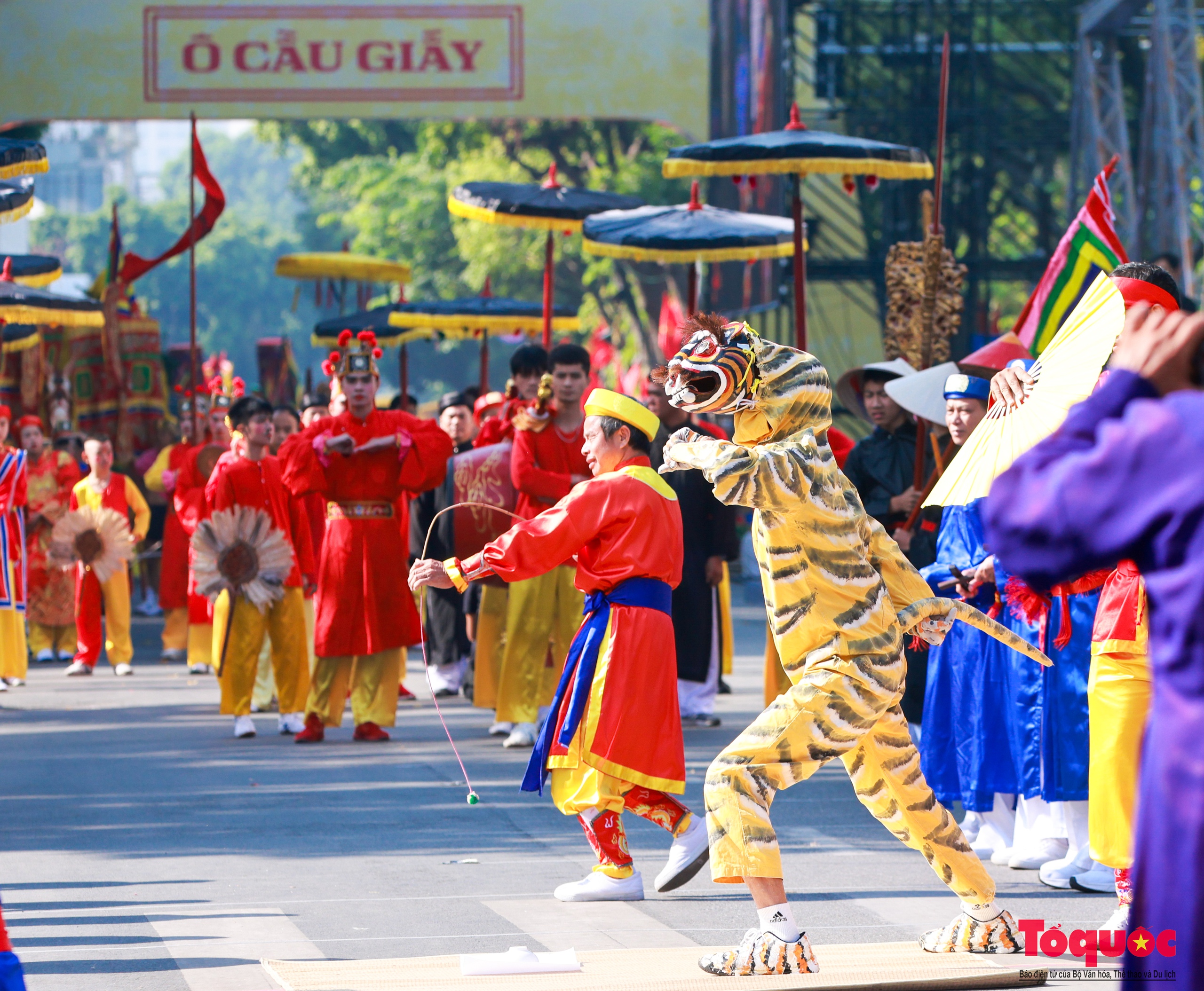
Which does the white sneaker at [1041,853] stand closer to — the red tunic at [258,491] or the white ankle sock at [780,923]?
the white ankle sock at [780,923]

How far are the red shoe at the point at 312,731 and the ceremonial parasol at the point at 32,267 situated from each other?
5.43 metres

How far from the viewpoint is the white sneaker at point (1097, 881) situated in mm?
5871

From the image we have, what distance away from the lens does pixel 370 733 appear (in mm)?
9578

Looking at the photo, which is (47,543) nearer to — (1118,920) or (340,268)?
(340,268)

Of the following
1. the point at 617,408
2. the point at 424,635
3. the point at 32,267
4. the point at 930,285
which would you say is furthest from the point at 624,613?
the point at 32,267

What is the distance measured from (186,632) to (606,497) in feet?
30.6

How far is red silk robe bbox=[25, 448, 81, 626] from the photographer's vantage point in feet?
45.9

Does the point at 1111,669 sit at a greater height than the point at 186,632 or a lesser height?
greater

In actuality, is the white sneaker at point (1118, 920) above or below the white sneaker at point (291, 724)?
above

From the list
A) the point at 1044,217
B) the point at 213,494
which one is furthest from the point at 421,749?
the point at 1044,217

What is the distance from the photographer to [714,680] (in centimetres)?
1041

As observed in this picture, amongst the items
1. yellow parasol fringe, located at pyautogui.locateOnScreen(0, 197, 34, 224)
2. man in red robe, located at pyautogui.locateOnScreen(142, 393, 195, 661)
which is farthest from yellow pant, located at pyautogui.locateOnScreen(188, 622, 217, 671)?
yellow parasol fringe, located at pyautogui.locateOnScreen(0, 197, 34, 224)

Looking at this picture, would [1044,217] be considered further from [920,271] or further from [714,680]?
[920,271]

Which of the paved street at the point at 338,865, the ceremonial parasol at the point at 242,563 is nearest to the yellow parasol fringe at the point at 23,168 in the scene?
the ceremonial parasol at the point at 242,563
